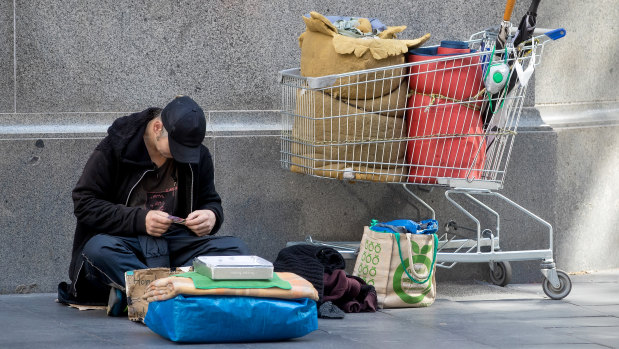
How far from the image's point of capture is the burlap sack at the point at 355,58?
199 inches

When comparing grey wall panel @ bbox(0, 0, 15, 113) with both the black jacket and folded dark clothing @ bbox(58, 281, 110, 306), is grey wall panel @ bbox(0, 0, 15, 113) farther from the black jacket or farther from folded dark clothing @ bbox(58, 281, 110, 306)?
folded dark clothing @ bbox(58, 281, 110, 306)

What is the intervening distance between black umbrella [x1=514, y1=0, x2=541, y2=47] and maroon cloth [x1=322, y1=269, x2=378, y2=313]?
162 cm

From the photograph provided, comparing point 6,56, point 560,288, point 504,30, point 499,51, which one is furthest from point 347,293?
point 6,56

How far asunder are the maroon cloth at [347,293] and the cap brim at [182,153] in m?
1.01

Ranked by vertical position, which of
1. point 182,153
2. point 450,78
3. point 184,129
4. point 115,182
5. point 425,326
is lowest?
point 425,326

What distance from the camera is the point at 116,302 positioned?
445cm

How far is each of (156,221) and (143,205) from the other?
0.24 m

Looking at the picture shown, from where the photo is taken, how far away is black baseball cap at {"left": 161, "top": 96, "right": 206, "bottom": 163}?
4340mm

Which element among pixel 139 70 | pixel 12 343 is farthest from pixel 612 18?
pixel 12 343

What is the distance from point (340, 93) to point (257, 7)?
1070mm

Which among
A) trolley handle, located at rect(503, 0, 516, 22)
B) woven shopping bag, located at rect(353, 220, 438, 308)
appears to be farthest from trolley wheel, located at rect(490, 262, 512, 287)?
trolley handle, located at rect(503, 0, 516, 22)

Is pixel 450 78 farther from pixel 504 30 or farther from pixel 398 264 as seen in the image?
pixel 398 264

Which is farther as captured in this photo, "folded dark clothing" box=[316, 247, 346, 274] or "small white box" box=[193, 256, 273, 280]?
"folded dark clothing" box=[316, 247, 346, 274]

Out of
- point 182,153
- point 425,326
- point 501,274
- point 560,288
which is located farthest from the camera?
point 501,274
